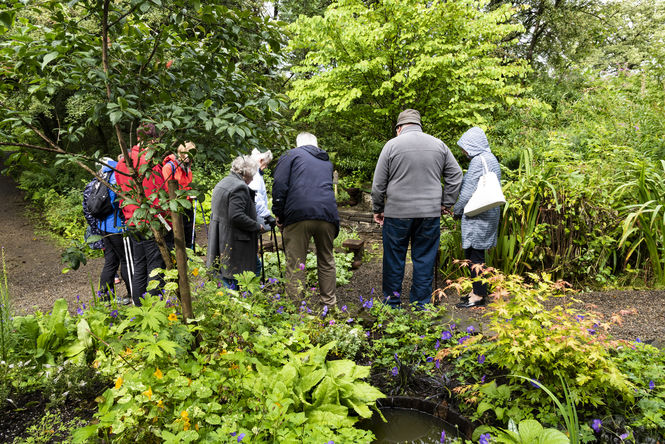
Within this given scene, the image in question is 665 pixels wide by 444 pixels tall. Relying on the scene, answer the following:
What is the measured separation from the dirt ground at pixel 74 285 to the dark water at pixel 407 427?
2.17 ft

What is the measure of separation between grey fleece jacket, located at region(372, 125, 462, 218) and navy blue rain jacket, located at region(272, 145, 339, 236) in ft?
1.79

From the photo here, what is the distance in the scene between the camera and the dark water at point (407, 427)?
7.47 feet

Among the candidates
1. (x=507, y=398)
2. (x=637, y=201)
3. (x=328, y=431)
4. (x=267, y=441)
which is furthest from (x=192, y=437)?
(x=637, y=201)

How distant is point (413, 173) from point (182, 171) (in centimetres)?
212

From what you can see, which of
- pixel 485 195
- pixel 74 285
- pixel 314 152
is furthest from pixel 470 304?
pixel 74 285

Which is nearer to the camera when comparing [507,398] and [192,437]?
[192,437]

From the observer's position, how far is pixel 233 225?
3.78 m

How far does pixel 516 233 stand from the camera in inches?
176

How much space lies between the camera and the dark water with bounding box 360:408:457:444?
228cm

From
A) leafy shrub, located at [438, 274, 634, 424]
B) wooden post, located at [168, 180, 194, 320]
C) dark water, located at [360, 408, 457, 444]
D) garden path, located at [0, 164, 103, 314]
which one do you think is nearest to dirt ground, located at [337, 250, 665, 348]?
leafy shrub, located at [438, 274, 634, 424]

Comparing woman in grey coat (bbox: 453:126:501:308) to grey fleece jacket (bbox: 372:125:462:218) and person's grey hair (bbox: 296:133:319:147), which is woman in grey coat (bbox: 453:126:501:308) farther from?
person's grey hair (bbox: 296:133:319:147)

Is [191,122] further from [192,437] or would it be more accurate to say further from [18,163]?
[192,437]

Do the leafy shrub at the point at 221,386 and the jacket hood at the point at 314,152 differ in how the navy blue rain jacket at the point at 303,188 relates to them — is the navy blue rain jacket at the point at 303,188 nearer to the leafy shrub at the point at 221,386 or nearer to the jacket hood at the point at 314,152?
the jacket hood at the point at 314,152

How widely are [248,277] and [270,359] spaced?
0.60 m
